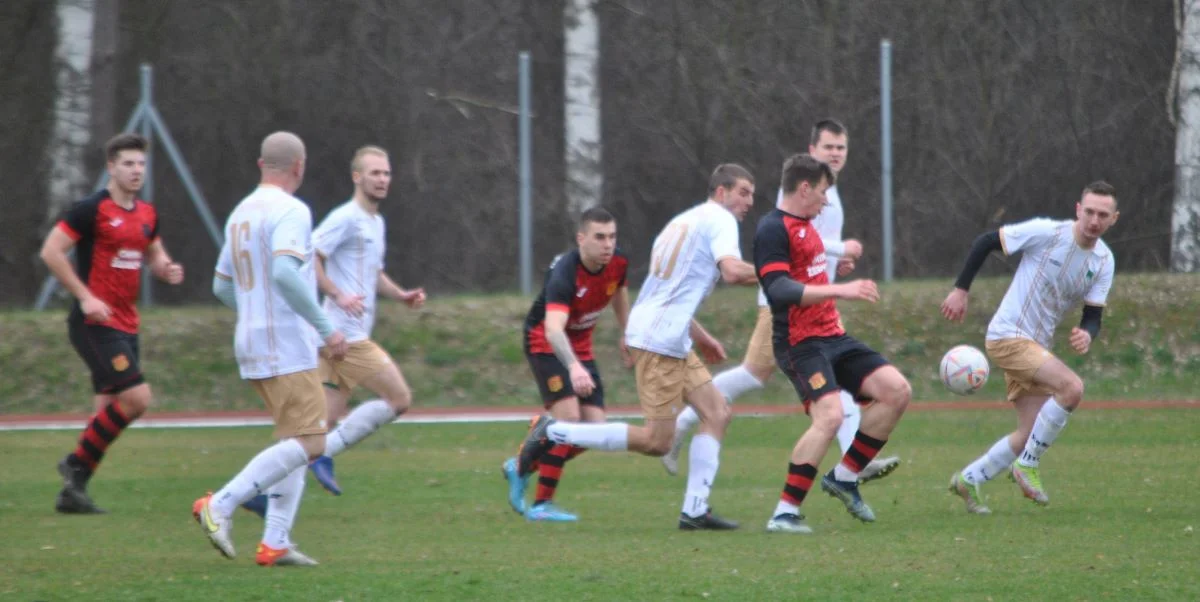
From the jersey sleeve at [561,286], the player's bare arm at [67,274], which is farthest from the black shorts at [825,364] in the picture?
the player's bare arm at [67,274]

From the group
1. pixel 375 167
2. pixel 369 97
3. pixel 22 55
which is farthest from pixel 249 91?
pixel 375 167

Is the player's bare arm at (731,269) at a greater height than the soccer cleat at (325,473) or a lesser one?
Answer: greater

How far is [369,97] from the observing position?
19.9 metres

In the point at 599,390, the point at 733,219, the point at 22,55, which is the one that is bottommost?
the point at 599,390

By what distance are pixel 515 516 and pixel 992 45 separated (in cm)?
1180

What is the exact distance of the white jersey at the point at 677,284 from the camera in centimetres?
834

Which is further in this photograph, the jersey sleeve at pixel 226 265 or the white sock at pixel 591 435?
the white sock at pixel 591 435

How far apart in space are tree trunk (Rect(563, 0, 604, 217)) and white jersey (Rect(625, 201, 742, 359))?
9893 mm

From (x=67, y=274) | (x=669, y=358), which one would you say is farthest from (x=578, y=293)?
(x=67, y=274)

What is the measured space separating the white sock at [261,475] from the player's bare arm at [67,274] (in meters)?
2.27

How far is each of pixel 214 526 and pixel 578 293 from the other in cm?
275

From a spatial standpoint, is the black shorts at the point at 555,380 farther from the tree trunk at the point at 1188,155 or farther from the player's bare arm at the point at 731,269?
the tree trunk at the point at 1188,155

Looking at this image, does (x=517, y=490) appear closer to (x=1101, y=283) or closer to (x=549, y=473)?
(x=549, y=473)

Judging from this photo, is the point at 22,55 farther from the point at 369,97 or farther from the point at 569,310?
the point at 569,310
